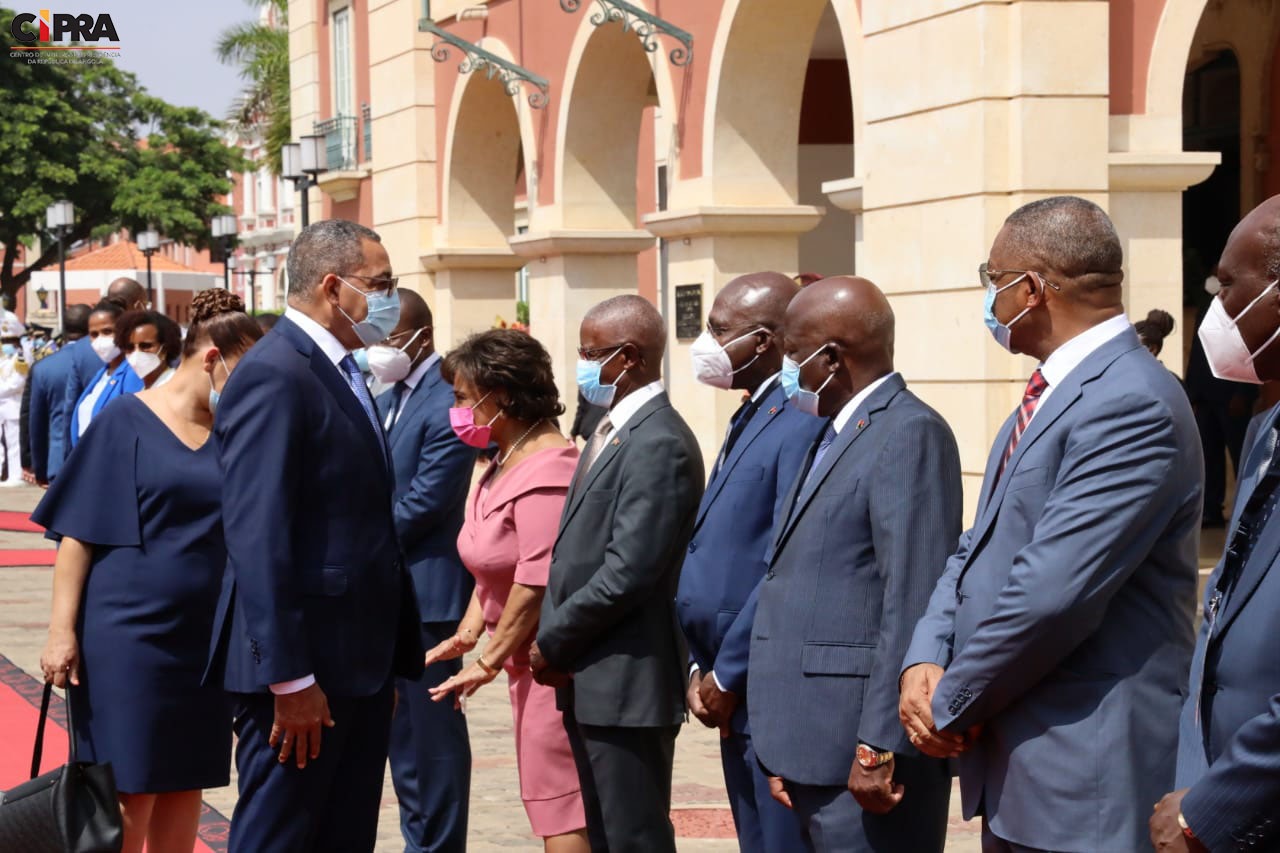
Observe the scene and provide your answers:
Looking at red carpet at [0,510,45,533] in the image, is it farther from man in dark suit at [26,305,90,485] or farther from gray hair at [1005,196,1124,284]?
gray hair at [1005,196,1124,284]

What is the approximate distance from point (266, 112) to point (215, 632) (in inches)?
1975

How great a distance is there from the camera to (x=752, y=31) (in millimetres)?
14305

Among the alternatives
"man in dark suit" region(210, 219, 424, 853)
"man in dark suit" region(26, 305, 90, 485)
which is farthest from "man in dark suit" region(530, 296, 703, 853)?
"man in dark suit" region(26, 305, 90, 485)

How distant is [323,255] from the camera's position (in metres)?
5.11

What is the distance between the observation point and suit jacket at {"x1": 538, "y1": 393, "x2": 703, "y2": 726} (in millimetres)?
5312

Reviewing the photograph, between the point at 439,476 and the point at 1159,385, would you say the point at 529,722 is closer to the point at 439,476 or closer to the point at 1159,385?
the point at 439,476

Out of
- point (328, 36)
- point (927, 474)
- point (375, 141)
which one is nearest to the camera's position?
point (927, 474)

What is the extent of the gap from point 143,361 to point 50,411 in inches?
218

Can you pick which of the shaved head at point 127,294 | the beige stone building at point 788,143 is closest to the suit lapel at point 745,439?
the beige stone building at point 788,143

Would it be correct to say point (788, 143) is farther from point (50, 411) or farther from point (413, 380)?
point (413, 380)

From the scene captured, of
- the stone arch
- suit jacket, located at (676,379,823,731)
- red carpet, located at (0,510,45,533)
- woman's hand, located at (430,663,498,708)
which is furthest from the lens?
red carpet, located at (0,510,45,533)

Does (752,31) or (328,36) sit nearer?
(752,31)

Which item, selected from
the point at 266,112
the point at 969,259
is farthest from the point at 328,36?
the point at 266,112

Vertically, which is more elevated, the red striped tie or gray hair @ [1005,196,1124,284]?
gray hair @ [1005,196,1124,284]
